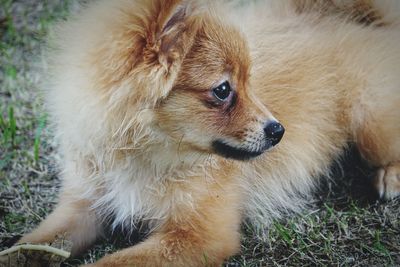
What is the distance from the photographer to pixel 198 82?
2918 millimetres

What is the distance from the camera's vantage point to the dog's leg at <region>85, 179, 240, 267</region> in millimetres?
3035

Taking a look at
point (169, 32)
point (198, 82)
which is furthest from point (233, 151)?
point (169, 32)

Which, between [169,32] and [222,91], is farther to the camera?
[222,91]

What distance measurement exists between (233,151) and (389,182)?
1.29 m

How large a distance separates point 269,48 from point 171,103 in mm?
1115

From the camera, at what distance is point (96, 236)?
353 centimetres

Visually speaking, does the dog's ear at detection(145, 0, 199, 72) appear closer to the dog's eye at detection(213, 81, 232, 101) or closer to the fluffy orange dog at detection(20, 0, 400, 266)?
the fluffy orange dog at detection(20, 0, 400, 266)

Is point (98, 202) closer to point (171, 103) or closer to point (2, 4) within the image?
point (171, 103)

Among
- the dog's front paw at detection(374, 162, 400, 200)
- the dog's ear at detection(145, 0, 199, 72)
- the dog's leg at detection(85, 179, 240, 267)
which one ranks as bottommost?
the dog's leg at detection(85, 179, 240, 267)

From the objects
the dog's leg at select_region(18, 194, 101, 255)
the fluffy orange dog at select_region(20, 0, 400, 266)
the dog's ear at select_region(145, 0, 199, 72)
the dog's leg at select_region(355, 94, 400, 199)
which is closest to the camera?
the dog's ear at select_region(145, 0, 199, 72)

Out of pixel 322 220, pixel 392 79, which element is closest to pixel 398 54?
pixel 392 79

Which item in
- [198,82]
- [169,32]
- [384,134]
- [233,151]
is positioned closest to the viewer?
[169,32]

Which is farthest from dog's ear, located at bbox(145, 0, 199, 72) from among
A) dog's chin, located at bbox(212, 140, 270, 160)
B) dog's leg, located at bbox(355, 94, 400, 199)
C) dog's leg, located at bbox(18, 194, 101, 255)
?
dog's leg, located at bbox(355, 94, 400, 199)

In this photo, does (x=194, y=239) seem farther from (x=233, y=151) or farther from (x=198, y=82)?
(x=198, y=82)
